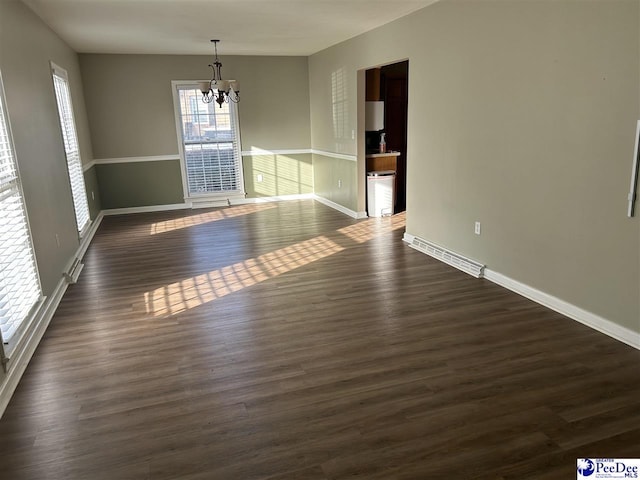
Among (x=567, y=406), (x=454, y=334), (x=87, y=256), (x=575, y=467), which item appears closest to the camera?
(x=575, y=467)

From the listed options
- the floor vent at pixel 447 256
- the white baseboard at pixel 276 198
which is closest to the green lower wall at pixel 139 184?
the white baseboard at pixel 276 198

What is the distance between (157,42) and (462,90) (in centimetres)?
420

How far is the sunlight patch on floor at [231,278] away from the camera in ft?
12.6

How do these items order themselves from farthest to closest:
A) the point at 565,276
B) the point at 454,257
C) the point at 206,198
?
the point at 206,198
the point at 454,257
the point at 565,276

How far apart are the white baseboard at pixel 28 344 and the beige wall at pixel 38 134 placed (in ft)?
0.34

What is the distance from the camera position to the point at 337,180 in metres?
7.38

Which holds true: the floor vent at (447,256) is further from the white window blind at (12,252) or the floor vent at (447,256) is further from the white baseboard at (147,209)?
the white baseboard at (147,209)

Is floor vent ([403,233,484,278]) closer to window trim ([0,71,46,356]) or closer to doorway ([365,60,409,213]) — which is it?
doorway ([365,60,409,213])

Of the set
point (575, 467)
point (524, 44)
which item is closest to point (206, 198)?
point (524, 44)

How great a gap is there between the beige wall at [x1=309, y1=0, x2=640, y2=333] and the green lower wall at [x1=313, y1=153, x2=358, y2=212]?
168cm

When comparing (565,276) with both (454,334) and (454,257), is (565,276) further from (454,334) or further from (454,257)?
(454,257)

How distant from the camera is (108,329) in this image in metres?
3.39

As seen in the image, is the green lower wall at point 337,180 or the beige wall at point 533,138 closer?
the beige wall at point 533,138

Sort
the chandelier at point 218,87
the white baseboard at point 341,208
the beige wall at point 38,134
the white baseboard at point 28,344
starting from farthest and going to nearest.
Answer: the white baseboard at point 341,208 < the chandelier at point 218,87 < the beige wall at point 38,134 < the white baseboard at point 28,344
